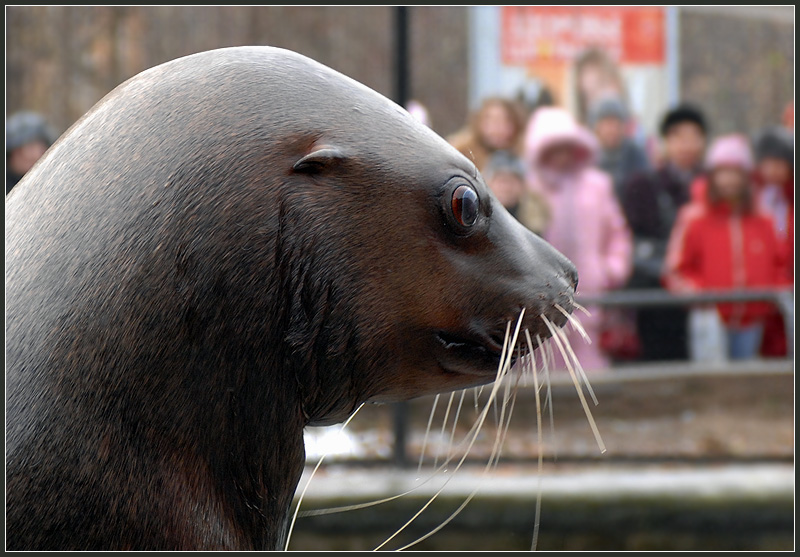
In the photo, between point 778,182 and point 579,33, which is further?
point 579,33

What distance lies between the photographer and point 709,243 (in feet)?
23.3

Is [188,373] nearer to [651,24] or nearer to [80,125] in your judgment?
[80,125]

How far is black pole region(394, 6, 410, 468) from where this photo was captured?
5992mm

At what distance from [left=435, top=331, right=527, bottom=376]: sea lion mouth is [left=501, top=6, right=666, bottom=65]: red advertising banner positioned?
749 cm

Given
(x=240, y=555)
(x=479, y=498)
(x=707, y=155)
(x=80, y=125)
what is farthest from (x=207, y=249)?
(x=707, y=155)

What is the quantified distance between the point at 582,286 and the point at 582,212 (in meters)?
0.50

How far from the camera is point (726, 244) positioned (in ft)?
23.3

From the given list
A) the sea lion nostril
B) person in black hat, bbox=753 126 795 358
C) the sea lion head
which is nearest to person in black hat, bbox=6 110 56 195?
the sea lion head

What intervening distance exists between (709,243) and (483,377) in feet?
17.8

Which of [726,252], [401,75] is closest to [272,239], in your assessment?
[401,75]

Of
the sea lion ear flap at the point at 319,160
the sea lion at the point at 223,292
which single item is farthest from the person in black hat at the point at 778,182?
the sea lion ear flap at the point at 319,160

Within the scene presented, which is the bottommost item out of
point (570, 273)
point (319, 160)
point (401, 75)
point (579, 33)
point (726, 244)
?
point (726, 244)

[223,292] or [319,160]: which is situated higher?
[319,160]

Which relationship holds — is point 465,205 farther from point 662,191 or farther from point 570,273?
point 662,191
